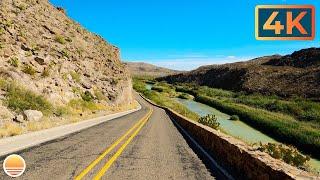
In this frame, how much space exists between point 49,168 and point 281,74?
12270cm

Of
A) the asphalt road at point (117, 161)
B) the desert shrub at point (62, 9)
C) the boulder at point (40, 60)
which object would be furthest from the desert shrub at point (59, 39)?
the asphalt road at point (117, 161)

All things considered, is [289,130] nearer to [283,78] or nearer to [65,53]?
[65,53]

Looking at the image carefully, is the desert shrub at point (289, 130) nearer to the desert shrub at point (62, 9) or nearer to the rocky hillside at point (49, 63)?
the rocky hillside at point (49, 63)

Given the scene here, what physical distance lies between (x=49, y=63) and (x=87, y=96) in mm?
6126

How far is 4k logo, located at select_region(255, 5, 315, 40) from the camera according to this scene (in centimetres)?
1302

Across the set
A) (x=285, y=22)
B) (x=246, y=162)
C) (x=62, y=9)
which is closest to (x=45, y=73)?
(x=62, y=9)

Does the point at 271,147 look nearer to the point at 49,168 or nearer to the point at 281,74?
the point at 49,168

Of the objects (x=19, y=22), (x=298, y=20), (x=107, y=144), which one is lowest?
(x=107, y=144)

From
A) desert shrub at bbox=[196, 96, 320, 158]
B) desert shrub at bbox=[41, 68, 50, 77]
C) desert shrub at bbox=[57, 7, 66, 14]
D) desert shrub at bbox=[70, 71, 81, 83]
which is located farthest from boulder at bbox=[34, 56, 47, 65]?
desert shrub at bbox=[57, 7, 66, 14]

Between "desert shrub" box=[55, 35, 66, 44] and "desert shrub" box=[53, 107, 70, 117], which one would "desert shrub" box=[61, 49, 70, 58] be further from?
"desert shrub" box=[53, 107, 70, 117]

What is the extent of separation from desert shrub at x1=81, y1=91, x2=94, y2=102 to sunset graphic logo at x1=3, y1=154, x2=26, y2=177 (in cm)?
3966

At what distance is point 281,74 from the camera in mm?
127750

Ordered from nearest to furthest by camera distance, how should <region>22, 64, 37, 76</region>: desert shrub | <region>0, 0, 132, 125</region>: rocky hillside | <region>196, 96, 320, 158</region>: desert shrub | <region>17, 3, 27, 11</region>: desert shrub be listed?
1. <region>0, 0, 132, 125</region>: rocky hillside
2. <region>196, 96, 320, 158</region>: desert shrub
3. <region>22, 64, 37, 76</region>: desert shrub
4. <region>17, 3, 27, 11</region>: desert shrub

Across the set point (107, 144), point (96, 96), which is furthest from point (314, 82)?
point (107, 144)
